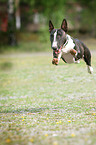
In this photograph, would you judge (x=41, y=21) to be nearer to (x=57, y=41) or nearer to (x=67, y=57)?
(x=67, y=57)

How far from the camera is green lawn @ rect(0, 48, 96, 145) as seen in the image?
30.1ft

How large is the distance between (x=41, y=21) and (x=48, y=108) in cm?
3779

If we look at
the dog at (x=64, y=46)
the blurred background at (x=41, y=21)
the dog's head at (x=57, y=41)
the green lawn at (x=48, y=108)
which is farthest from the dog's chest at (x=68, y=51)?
the blurred background at (x=41, y=21)

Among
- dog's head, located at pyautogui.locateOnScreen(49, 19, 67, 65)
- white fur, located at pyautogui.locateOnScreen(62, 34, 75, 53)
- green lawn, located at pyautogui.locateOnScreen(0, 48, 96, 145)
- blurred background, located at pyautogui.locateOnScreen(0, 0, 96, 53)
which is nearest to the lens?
dog's head, located at pyautogui.locateOnScreen(49, 19, 67, 65)

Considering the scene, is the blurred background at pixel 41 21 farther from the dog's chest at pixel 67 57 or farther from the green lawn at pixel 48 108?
the dog's chest at pixel 67 57

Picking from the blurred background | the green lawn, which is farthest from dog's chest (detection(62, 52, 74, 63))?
the blurred background

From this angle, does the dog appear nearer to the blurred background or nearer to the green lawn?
the green lawn

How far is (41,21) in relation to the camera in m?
49.8

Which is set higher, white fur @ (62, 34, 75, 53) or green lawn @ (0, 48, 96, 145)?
white fur @ (62, 34, 75, 53)

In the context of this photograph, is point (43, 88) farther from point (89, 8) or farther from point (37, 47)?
point (89, 8)

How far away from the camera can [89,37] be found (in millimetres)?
52062

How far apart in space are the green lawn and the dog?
2.11 meters

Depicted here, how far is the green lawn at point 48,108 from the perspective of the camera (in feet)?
30.1

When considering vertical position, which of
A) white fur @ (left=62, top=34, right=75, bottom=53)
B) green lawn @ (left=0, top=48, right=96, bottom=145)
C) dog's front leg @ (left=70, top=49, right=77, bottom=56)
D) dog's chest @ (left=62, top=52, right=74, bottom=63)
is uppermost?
white fur @ (left=62, top=34, right=75, bottom=53)
